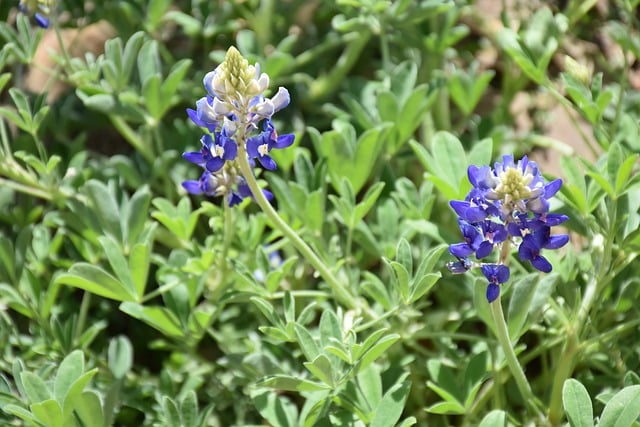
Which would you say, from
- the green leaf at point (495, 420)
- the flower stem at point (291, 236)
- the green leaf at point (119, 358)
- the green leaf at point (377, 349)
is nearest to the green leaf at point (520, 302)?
the green leaf at point (495, 420)

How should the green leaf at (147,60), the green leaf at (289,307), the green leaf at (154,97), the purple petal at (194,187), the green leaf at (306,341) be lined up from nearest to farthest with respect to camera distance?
the green leaf at (306,341) < the green leaf at (289,307) < the purple petal at (194,187) < the green leaf at (154,97) < the green leaf at (147,60)

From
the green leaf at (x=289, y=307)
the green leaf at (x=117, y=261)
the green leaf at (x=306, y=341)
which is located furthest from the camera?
the green leaf at (x=117, y=261)

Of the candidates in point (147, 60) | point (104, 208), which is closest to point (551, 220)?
point (104, 208)

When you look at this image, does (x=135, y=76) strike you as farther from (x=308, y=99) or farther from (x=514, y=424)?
(x=514, y=424)

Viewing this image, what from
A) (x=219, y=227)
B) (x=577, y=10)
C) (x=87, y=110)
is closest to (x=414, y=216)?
(x=219, y=227)

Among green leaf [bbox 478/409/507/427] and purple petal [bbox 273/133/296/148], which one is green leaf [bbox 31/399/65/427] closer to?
purple petal [bbox 273/133/296/148]

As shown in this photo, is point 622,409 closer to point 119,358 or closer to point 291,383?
point 291,383

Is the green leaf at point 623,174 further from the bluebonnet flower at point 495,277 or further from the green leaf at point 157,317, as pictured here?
the green leaf at point 157,317
